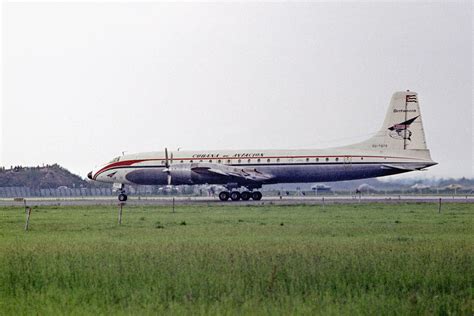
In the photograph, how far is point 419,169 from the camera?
63.7 metres

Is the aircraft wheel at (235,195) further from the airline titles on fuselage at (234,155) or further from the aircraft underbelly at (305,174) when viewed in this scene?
the airline titles on fuselage at (234,155)

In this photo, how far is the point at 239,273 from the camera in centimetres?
1877

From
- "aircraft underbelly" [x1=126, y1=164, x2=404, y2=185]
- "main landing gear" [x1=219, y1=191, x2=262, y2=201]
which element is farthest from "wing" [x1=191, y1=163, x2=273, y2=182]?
"main landing gear" [x1=219, y1=191, x2=262, y2=201]

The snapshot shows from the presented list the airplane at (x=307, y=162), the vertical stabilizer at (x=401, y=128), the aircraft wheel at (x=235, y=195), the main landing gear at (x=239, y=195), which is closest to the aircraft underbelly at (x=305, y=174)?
the airplane at (x=307, y=162)

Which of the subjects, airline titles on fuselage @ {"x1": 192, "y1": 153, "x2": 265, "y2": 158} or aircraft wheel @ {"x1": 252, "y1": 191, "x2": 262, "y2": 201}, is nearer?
airline titles on fuselage @ {"x1": 192, "y1": 153, "x2": 265, "y2": 158}

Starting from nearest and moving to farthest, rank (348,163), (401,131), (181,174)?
1. (348,163)
2. (401,131)
3. (181,174)

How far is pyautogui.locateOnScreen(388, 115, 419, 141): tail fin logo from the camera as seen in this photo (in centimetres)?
6531

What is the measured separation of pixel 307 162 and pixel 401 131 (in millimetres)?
8587

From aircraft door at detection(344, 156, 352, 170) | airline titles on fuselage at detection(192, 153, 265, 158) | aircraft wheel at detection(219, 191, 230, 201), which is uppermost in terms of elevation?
airline titles on fuselage at detection(192, 153, 265, 158)

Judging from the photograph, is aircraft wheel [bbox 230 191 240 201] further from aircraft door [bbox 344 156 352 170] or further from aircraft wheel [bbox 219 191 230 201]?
aircraft door [bbox 344 156 352 170]

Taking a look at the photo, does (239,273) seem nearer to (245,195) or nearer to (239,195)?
(239,195)

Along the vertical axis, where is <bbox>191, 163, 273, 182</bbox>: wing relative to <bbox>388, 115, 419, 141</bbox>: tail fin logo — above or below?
below

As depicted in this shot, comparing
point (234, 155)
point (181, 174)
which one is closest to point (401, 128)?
point (234, 155)

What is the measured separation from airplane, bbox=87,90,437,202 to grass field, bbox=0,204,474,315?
32737 mm
